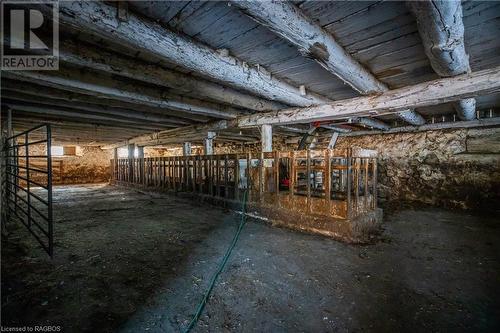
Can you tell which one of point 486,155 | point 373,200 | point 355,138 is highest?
point 355,138

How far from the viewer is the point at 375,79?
3455mm

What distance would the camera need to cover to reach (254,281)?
2.54m

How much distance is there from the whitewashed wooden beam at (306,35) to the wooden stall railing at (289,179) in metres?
1.35

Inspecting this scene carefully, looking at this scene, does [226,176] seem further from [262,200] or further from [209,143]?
[209,143]

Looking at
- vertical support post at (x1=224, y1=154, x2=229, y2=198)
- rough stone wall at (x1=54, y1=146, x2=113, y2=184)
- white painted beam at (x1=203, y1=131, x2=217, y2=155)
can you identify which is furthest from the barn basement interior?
rough stone wall at (x1=54, y1=146, x2=113, y2=184)

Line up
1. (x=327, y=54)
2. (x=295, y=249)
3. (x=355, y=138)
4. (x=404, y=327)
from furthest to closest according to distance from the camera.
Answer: (x=355, y=138) → (x=295, y=249) → (x=327, y=54) → (x=404, y=327)

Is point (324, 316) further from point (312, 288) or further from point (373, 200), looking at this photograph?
point (373, 200)

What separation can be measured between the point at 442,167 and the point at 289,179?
5034 mm

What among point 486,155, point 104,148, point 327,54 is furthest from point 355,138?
point 104,148

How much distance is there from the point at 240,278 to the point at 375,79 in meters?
3.28

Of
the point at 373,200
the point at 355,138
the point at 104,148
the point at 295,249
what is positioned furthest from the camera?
the point at 104,148

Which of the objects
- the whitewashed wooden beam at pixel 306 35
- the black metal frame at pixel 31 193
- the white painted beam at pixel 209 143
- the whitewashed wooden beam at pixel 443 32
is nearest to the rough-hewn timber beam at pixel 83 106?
the black metal frame at pixel 31 193

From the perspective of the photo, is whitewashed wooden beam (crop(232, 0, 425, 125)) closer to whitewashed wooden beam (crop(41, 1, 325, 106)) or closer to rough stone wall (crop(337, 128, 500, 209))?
whitewashed wooden beam (crop(41, 1, 325, 106))

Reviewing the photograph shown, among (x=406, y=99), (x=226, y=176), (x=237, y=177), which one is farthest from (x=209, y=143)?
(x=406, y=99)
